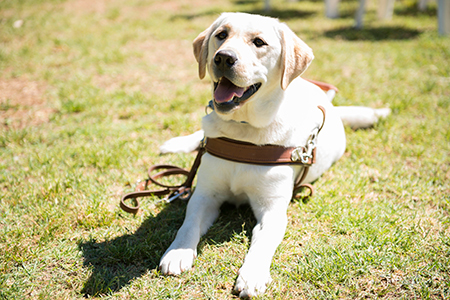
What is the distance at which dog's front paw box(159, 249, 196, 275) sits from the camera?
7.72 feet

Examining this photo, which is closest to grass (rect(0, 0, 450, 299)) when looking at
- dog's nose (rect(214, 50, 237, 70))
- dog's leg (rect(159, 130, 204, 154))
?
dog's leg (rect(159, 130, 204, 154))

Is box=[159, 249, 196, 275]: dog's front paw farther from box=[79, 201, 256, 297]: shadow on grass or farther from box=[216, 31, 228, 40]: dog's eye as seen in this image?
box=[216, 31, 228, 40]: dog's eye

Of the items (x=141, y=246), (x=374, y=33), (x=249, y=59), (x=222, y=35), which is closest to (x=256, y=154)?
(x=249, y=59)

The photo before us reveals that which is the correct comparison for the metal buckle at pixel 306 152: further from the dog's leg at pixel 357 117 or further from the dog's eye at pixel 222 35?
the dog's leg at pixel 357 117

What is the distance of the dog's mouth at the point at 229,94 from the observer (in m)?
2.45

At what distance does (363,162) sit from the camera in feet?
12.7

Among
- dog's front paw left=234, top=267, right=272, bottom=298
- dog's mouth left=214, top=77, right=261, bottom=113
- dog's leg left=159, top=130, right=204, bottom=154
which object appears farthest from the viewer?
dog's leg left=159, top=130, right=204, bottom=154

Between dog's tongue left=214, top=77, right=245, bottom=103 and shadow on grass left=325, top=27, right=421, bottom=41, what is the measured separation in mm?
7350

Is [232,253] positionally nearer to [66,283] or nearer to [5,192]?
[66,283]

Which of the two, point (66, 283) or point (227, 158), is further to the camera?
point (227, 158)

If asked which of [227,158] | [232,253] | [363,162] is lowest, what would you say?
[363,162]

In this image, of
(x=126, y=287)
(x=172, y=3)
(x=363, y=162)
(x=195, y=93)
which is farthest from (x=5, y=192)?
(x=172, y=3)

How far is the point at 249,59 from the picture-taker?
2445 mm

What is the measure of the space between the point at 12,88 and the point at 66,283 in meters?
4.68
